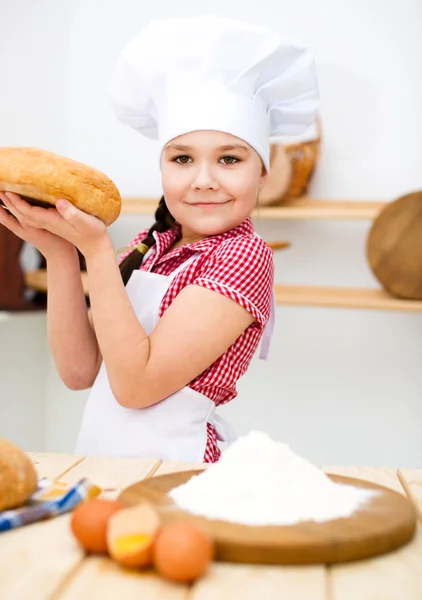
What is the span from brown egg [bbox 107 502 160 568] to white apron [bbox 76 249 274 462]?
1.93 ft

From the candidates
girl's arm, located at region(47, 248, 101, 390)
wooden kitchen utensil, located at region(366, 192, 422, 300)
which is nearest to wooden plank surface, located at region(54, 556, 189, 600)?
girl's arm, located at region(47, 248, 101, 390)

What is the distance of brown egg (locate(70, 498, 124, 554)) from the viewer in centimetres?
61

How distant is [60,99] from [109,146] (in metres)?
0.29

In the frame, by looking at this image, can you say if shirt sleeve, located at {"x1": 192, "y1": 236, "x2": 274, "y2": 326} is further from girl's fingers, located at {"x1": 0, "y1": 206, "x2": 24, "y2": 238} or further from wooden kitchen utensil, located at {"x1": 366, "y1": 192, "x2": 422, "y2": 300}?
wooden kitchen utensil, located at {"x1": 366, "y1": 192, "x2": 422, "y2": 300}

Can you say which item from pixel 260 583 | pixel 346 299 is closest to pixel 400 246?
pixel 346 299

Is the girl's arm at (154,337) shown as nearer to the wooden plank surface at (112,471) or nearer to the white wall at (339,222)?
the wooden plank surface at (112,471)

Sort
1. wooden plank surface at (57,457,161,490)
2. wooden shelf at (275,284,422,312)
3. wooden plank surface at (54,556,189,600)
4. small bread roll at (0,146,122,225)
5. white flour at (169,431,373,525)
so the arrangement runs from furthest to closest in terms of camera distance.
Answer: wooden shelf at (275,284,422,312)
small bread roll at (0,146,122,225)
wooden plank surface at (57,457,161,490)
white flour at (169,431,373,525)
wooden plank surface at (54,556,189,600)

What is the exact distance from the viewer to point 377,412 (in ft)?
8.81

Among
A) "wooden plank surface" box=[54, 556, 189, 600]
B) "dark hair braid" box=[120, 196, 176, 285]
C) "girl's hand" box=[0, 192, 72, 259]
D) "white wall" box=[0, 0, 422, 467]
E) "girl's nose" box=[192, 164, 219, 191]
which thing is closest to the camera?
"wooden plank surface" box=[54, 556, 189, 600]

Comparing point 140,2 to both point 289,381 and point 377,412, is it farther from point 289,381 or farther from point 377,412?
point 377,412

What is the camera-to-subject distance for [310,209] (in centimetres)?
242

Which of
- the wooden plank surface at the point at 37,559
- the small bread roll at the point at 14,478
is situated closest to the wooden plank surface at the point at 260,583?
the wooden plank surface at the point at 37,559

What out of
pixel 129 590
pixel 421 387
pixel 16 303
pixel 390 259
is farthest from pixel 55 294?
pixel 421 387

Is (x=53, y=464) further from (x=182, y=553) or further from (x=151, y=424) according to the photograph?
(x=182, y=553)
